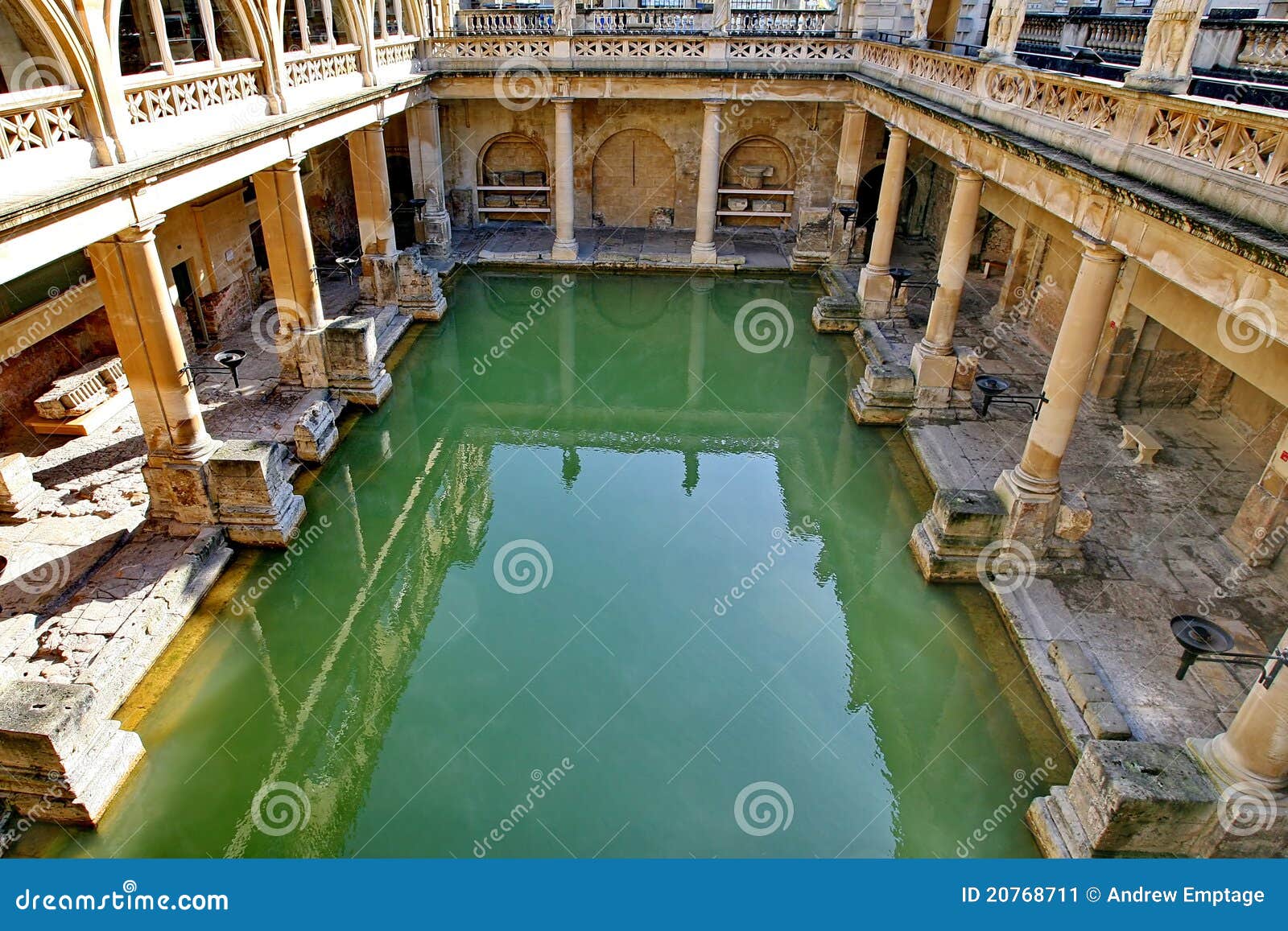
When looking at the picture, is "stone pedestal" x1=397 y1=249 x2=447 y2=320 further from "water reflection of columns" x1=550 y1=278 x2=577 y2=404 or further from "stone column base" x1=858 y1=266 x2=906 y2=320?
"stone column base" x1=858 y1=266 x2=906 y2=320

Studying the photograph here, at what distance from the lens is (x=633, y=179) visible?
22.0 meters

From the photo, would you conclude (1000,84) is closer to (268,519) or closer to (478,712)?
(478,712)

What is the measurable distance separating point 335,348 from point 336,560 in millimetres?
4362

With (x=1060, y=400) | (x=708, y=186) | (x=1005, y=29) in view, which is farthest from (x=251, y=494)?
(x=708, y=186)

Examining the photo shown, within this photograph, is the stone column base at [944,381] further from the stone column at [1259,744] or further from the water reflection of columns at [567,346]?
the stone column at [1259,744]

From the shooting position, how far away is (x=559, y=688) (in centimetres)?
816

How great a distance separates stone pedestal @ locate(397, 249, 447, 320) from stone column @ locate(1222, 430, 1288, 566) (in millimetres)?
13873

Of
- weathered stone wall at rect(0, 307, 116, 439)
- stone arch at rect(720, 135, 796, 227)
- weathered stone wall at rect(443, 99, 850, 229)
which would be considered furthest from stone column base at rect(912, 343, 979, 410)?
weathered stone wall at rect(0, 307, 116, 439)

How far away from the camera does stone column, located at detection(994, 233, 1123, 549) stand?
8250 millimetres

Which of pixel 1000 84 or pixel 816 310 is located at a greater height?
pixel 1000 84

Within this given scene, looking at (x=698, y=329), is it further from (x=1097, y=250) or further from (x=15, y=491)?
(x=15, y=491)

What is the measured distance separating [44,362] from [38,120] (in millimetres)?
5731

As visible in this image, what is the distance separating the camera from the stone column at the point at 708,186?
18016 millimetres

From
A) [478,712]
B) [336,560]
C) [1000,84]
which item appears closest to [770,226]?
[1000,84]
